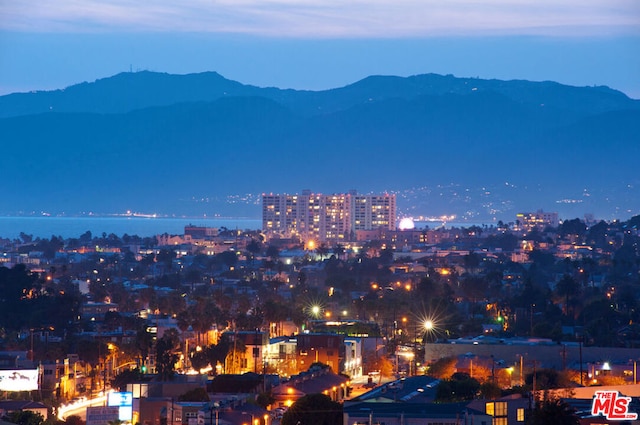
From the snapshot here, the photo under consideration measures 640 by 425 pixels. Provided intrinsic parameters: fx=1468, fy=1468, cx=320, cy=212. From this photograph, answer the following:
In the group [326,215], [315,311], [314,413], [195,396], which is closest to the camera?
[314,413]

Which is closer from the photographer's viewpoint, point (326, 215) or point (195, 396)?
point (195, 396)

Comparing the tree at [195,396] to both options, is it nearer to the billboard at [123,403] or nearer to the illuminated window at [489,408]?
the billboard at [123,403]

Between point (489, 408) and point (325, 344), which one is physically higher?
point (489, 408)

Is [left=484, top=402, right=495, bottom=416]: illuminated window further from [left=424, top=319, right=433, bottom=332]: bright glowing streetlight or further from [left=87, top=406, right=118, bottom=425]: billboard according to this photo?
[left=424, top=319, right=433, bottom=332]: bright glowing streetlight

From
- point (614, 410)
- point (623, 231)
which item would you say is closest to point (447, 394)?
point (614, 410)

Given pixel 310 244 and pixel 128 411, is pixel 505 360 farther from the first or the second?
pixel 310 244

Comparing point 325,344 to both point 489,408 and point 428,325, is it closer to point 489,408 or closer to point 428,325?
point 428,325
